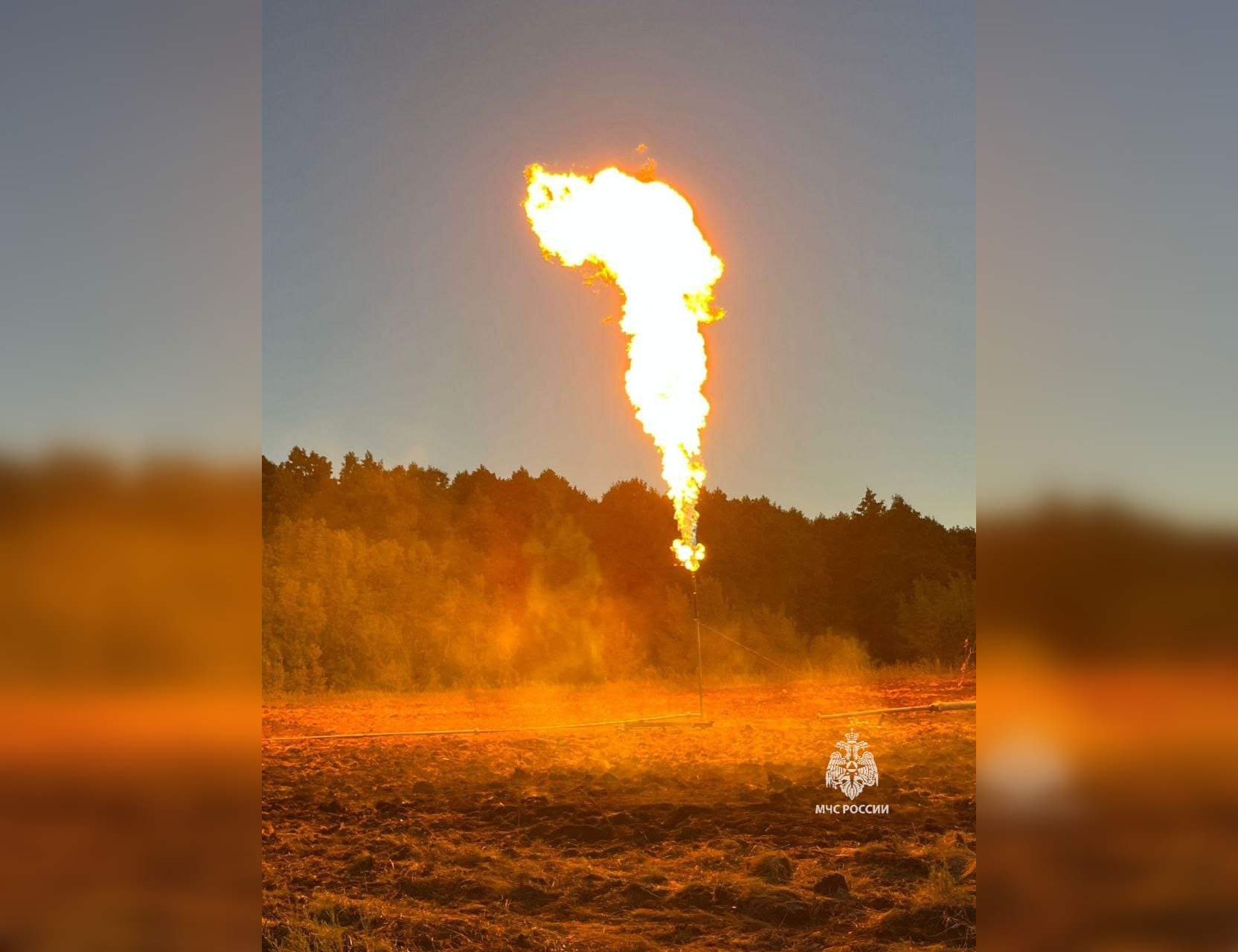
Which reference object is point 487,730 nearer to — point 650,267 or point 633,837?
point 633,837

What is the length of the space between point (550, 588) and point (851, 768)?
5.84 meters

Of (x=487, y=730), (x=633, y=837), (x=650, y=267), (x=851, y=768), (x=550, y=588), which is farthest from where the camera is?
(x=550, y=588)

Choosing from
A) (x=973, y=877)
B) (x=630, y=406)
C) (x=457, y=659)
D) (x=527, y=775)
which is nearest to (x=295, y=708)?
(x=457, y=659)

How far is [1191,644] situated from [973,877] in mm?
3098

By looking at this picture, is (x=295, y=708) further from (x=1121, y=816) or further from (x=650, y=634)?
(x=1121, y=816)

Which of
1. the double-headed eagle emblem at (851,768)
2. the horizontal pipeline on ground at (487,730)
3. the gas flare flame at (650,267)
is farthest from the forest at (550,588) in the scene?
the double-headed eagle emblem at (851,768)

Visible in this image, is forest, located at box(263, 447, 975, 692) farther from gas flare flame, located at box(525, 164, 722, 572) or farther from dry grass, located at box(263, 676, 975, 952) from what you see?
gas flare flame, located at box(525, 164, 722, 572)

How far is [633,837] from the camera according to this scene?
254 inches

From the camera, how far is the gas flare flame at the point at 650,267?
23.5 ft

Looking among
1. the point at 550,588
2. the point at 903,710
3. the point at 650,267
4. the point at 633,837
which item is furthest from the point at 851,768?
the point at 550,588

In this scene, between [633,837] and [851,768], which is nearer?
[633,837]

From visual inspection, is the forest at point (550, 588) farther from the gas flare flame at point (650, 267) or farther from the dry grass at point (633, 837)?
the gas flare flame at point (650, 267)

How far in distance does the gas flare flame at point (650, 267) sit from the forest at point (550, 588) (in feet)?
7.22

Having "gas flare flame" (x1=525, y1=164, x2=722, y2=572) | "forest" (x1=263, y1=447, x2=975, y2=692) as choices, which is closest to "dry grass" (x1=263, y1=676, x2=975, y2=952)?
"forest" (x1=263, y1=447, x2=975, y2=692)
